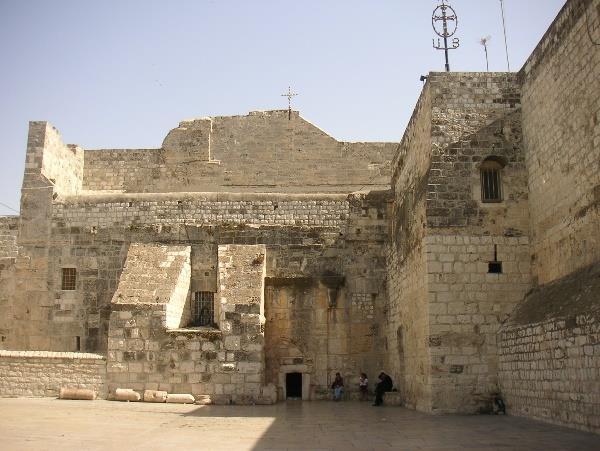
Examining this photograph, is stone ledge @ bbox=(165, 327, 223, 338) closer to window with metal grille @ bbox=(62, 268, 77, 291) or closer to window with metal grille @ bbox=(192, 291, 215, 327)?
window with metal grille @ bbox=(192, 291, 215, 327)

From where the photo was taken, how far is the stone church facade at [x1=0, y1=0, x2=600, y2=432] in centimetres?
1070

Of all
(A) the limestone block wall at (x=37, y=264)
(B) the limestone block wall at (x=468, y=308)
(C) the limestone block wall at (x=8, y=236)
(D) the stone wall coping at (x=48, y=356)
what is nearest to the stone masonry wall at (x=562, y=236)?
(B) the limestone block wall at (x=468, y=308)

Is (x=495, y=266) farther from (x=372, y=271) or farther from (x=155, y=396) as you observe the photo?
(x=155, y=396)

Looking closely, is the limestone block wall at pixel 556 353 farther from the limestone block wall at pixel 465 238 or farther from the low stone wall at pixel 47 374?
the low stone wall at pixel 47 374

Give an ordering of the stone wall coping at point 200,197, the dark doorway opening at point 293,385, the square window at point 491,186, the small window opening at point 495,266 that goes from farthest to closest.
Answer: the stone wall coping at point 200,197, the dark doorway opening at point 293,385, the square window at point 491,186, the small window opening at point 495,266

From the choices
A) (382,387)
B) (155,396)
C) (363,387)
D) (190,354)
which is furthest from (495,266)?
(155,396)

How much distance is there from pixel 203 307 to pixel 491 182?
8.25 meters

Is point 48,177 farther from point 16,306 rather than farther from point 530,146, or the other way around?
point 530,146

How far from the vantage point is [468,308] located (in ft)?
41.2

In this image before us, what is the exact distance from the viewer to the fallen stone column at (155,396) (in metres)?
15.1

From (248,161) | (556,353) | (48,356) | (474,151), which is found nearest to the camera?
(556,353)

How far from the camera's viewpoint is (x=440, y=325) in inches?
494

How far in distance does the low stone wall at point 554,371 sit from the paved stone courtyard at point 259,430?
0.86ft

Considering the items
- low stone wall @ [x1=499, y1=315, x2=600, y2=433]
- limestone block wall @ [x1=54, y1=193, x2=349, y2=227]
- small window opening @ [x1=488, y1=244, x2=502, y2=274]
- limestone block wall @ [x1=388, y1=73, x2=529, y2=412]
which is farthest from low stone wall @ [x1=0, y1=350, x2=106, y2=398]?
low stone wall @ [x1=499, y1=315, x2=600, y2=433]
